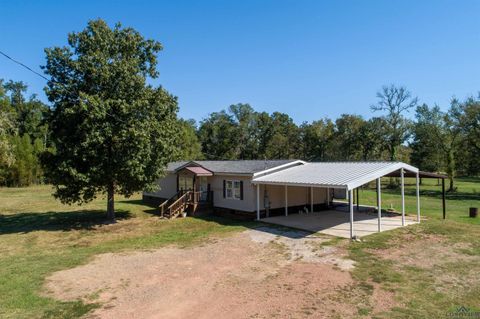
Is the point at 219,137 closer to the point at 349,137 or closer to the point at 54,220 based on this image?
the point at 349,137

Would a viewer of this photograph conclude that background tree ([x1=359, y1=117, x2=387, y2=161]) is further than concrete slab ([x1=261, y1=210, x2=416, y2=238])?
Yes

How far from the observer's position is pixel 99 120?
1427cm

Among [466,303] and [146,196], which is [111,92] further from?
[466,303]

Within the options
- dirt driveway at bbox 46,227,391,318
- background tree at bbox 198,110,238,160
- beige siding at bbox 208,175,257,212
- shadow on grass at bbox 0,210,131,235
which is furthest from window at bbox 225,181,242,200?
background tree at bbox 198,110,238,160

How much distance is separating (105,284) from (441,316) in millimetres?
Answer: 7221

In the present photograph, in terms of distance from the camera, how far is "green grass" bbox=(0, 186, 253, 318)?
6.92 m

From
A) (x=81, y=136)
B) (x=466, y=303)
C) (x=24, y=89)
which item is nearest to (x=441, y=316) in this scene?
(x=466, y=303)

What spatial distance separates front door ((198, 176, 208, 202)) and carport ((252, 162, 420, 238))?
15.6 feet

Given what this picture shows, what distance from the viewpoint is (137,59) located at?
52.3 ft

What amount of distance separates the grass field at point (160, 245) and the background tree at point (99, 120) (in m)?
2.44

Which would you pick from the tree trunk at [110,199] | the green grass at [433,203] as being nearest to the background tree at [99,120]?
the tree trunk at [110,199]

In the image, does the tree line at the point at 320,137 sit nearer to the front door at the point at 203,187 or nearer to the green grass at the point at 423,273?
the front door at the point at 203,187

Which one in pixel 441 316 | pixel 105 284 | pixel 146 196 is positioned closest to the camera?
pixel 441 316

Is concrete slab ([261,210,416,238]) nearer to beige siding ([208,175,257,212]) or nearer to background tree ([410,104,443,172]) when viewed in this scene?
beige siding ([208,175,257,212])
